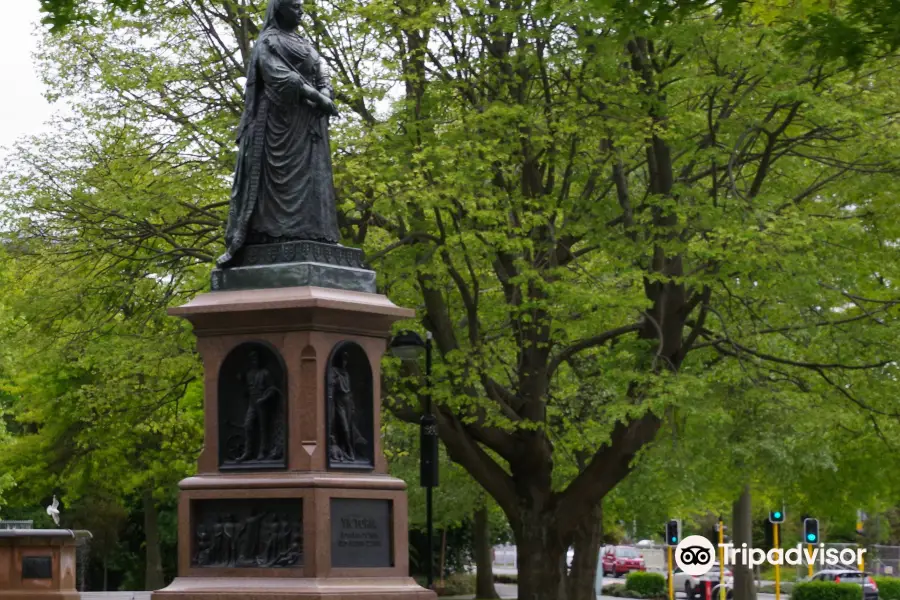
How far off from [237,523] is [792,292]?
11432mm

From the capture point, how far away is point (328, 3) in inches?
985

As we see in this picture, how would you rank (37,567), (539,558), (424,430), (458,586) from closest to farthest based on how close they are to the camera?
(424,430) → (37,567) → (539,558) → (458,586)

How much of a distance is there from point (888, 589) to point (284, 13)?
34.1m

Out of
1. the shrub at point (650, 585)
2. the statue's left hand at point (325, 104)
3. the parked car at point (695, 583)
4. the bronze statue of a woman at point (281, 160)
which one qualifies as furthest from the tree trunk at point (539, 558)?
the shrub at point (650, 585)

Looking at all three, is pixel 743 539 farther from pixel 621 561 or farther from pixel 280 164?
pixel 621 561

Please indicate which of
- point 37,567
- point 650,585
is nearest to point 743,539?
point 650,585

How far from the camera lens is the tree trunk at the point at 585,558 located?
31.7 meters

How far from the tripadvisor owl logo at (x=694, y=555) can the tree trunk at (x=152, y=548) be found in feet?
53.9

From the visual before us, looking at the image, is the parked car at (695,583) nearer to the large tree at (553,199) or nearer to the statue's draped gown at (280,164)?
the large tree at (553,199)

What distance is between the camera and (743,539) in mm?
40156

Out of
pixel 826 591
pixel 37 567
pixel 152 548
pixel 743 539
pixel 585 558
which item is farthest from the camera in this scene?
pixel 152 548

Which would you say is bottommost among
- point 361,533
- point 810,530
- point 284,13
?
point 810,530

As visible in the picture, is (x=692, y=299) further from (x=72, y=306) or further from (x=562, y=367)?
(x=72, y=306)

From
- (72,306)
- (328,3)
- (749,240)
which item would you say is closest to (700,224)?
(749,240)
